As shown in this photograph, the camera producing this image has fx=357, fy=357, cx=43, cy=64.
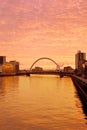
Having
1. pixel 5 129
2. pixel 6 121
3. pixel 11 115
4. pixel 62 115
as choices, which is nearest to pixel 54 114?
pixel 62 115

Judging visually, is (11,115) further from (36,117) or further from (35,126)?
(35,126)

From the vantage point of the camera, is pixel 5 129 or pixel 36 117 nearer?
pixel 5 129

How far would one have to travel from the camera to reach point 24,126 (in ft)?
97.4

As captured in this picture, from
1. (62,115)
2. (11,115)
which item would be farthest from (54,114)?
(11,115)

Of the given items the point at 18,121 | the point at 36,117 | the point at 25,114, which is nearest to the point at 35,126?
the point at 18,121

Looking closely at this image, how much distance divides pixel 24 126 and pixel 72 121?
16.9 ft

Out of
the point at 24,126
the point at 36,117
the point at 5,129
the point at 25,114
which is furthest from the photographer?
the point at 25,114

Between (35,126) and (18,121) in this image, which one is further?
(18,121)

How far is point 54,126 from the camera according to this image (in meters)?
29.8

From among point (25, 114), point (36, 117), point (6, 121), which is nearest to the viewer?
point (6, 121)

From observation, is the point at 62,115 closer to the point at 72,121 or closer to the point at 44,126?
the point at 72,121

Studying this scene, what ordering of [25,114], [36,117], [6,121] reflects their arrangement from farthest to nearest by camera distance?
[25,114] < [36,117] < [6,121]

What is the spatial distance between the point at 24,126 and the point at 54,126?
2496mm

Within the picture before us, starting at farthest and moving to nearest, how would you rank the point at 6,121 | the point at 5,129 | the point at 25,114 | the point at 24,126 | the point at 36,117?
the point at 25,114 → the point at 36,117 → the point at 6,121 → the point at 24,126 → the point at 5,129
